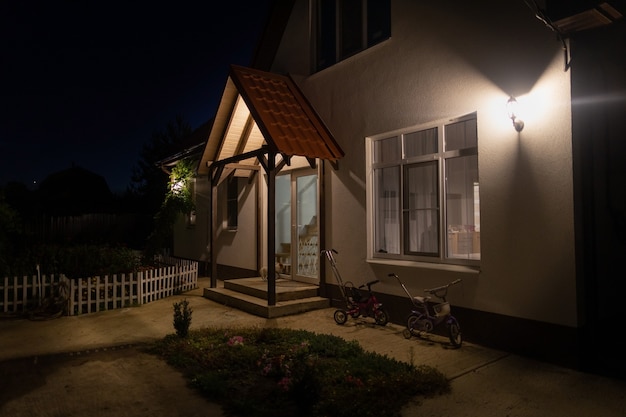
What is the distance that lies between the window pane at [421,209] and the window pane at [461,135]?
0.43 meters

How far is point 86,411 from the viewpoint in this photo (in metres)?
4.22

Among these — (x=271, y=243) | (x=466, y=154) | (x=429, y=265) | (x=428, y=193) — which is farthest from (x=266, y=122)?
(x=429, y=265)

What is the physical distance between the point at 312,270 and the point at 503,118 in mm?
5273

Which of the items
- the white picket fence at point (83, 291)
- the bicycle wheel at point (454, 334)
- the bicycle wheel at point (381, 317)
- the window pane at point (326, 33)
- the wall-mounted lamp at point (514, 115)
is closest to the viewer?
the wall-mounted lamp at point (514, 115)

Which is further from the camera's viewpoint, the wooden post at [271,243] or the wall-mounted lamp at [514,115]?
the wooden post at [271,243]

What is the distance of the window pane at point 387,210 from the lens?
767cm

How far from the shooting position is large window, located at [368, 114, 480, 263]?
6.65m

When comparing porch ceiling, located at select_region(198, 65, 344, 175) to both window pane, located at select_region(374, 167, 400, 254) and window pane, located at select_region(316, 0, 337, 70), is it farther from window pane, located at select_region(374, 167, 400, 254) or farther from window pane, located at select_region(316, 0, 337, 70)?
window pane, located at select_region(374, 167, 400, 254)

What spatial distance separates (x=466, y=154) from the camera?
6574 millimetres

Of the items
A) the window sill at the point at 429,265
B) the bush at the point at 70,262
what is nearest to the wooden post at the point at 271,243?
the window sill at the point at 429,265

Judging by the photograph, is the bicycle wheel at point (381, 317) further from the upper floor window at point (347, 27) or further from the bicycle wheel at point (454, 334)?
the upper floor window at point (347, 27)

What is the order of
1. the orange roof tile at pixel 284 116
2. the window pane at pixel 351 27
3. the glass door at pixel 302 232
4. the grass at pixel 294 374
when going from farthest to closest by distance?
the glass door at pixel 302 232
the window pane at pixel 351 27
the orange roof tile at pixel 284 116
the grass at pixel 294 374

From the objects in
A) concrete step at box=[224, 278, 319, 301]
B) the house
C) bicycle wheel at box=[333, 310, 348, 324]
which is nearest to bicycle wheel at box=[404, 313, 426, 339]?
the house

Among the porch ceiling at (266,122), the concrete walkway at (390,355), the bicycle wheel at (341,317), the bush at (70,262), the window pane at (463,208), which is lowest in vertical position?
the concrete walkway at (390,355)
